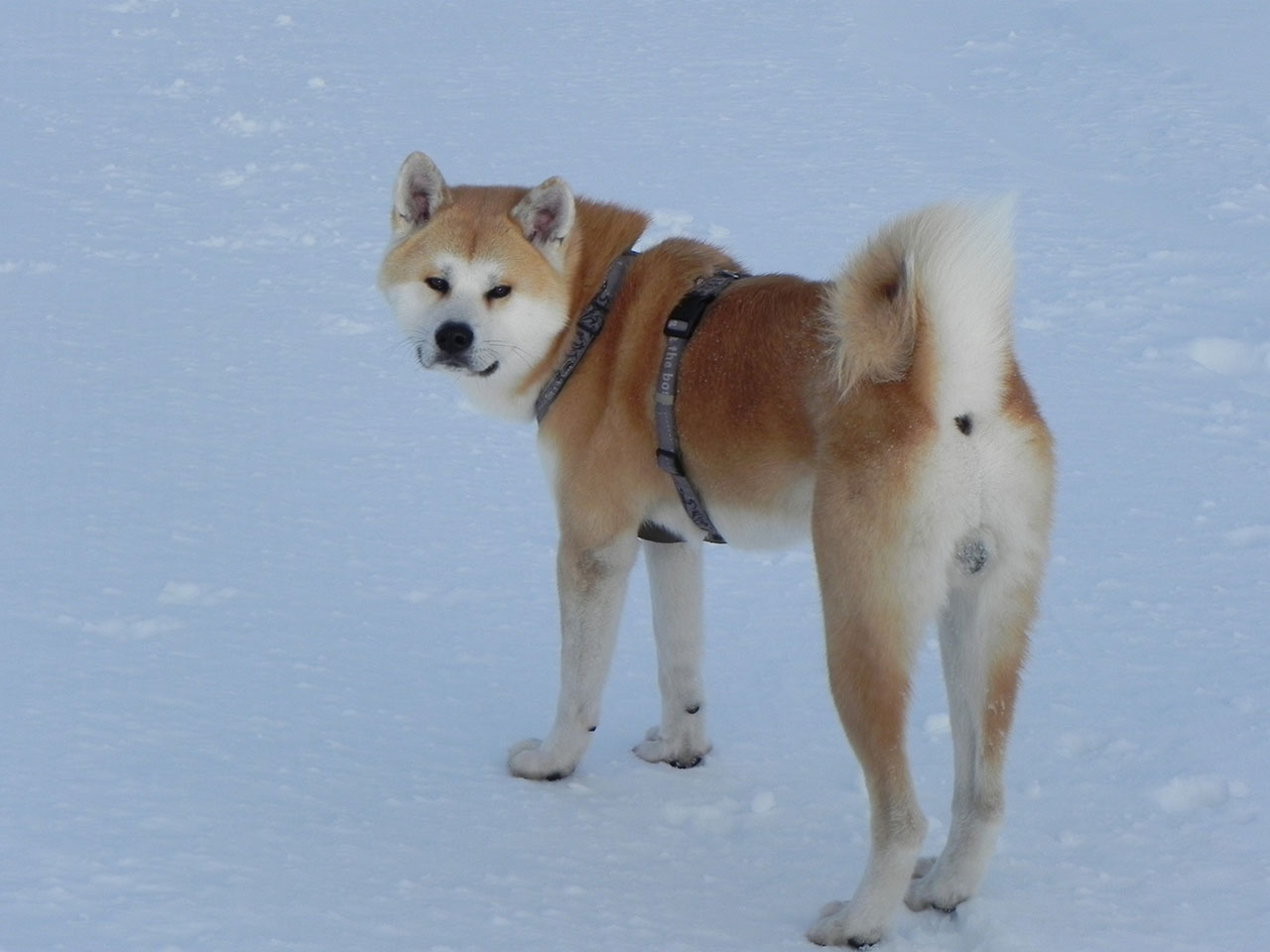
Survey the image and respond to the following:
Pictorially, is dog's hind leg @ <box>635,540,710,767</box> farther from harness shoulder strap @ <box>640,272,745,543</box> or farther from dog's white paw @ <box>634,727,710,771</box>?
harness shoulder strap @ <box>640,272,745,543</box>

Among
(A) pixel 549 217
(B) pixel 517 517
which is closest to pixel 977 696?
(A) pixel 549 217

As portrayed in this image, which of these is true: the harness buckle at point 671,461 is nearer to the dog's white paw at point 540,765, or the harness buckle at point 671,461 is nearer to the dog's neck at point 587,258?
the dog's neck at point 587,258

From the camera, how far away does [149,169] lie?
28.6ft

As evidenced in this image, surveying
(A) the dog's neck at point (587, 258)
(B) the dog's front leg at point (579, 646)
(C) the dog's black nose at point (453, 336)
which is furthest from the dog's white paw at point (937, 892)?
(C) the dog's black nose at point (453, 336)

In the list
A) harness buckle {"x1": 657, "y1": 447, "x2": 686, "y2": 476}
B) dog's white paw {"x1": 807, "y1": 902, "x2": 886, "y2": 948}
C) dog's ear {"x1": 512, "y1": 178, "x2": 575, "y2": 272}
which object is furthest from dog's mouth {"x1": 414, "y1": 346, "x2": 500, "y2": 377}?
dog's white paw {"x1": 807, "y1": 902, "x2": 886, "y2": 948}

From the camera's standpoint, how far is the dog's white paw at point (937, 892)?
314 cm

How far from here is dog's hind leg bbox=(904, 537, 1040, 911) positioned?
9.85 feet

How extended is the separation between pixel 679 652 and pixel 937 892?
1051 millimetres

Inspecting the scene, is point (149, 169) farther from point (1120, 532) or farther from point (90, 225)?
point (1120, 532)

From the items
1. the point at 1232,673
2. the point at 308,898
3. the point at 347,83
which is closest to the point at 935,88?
the point at 347,83

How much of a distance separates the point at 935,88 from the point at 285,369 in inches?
198

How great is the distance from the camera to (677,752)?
3.92 m

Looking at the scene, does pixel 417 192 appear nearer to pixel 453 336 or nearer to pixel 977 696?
pixel 453 336

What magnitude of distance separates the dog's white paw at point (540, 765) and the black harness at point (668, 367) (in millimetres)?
625
